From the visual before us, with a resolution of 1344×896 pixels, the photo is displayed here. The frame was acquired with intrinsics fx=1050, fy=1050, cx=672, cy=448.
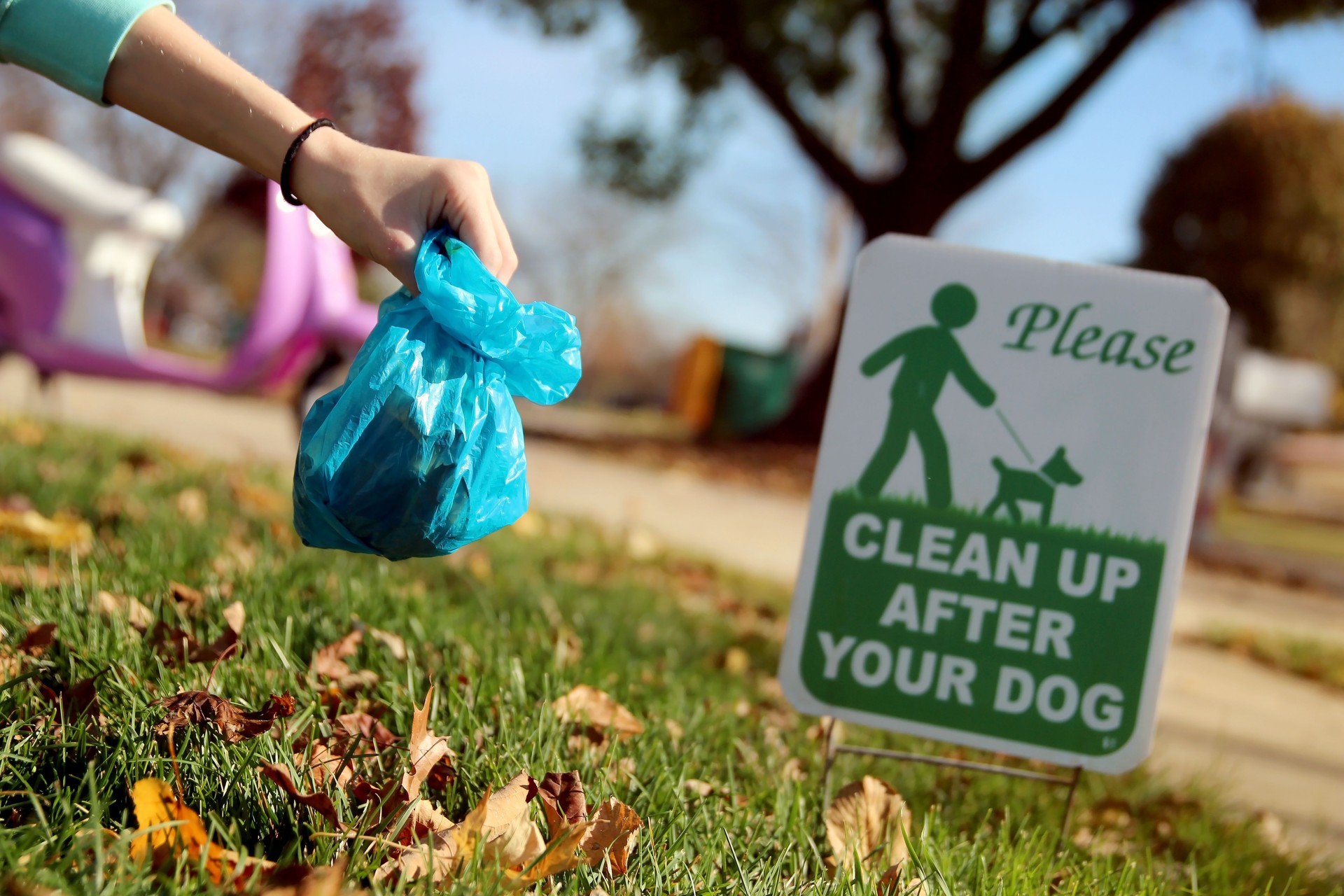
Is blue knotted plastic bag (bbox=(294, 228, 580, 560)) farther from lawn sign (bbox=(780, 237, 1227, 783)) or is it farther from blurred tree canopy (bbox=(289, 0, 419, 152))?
blurred tree canopy (bbox=(289, 0, 419, 152))

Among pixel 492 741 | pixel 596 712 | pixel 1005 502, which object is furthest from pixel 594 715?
pixel 1005 502

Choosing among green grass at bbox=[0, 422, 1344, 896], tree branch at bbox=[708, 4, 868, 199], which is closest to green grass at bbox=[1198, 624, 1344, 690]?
green grass at bbox=[0, 422, 1344, 896]

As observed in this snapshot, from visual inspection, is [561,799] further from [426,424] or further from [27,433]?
[27,433]

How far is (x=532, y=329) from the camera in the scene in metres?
1.62

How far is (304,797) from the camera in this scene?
4.60 feet

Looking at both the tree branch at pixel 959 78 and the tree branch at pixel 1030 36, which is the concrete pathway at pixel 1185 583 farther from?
the tree branch at pixel 1030 36

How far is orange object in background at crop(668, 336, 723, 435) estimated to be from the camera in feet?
50.6

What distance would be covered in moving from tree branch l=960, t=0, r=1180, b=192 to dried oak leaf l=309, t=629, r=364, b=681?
10215 millimetres

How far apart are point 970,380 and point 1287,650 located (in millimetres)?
3730

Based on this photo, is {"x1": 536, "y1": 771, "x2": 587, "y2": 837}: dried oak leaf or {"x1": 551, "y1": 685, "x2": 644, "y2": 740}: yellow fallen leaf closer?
{"x1": 536, "y1": 771, "x2": 587, "y2": 837}: dried oak leaf

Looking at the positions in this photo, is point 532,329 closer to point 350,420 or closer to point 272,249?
point 350,420

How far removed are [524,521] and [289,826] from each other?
10.8 feet

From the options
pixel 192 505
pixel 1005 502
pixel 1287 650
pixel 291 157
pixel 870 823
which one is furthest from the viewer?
pixel 1287 650

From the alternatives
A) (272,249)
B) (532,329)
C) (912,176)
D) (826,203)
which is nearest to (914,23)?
(912,176)
